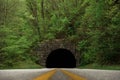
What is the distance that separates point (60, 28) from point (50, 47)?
7.10 feet

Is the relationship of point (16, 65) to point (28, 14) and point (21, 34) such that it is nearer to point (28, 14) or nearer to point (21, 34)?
point (21, 34)

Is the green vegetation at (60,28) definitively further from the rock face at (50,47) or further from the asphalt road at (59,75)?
→ the asphalt road at (59,75)

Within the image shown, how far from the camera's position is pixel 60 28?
30.8 metres

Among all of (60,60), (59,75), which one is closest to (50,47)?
(60,60)

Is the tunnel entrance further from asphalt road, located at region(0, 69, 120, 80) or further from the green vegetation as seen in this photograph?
asphalt road, located at region(0, 69, 120, 80)

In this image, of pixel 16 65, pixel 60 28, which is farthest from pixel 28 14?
pixel 16 65

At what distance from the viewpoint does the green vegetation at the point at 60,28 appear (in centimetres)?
2322

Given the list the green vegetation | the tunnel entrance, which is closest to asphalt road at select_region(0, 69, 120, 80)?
the green vegetation

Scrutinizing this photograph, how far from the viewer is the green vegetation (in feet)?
76.2

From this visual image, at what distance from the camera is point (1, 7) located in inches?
1139

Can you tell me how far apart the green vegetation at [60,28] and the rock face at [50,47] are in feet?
1.70

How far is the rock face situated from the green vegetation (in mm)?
519

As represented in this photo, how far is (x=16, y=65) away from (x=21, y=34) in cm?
542

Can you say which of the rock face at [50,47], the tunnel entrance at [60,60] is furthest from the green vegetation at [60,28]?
the tunnel entrance at [60,60]
